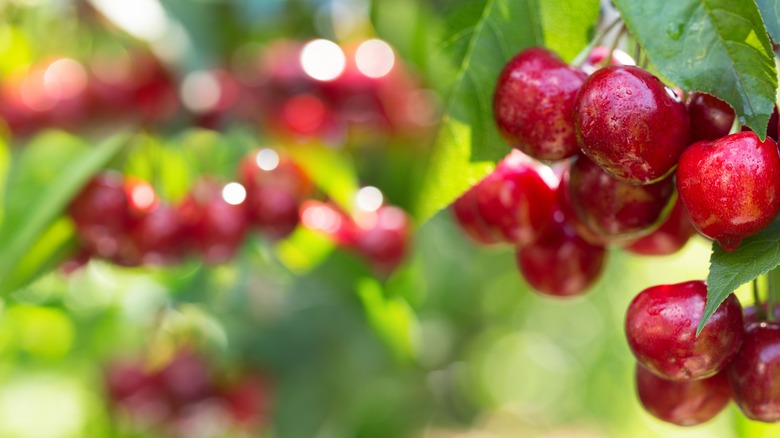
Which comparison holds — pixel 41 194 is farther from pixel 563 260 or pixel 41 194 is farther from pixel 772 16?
pixel 772 16

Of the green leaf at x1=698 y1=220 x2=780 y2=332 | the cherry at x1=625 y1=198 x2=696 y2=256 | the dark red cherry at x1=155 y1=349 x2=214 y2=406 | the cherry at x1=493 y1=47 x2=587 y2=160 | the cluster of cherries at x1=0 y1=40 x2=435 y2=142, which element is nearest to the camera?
the green leaf at x1=698 y1=220 x2=780 y2=332

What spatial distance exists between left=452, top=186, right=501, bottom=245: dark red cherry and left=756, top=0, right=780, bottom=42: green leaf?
302 millimetres

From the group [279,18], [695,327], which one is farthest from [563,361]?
[695,327]

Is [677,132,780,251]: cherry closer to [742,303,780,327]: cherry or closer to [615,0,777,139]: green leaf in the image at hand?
[615,0,777,139]: green leaf

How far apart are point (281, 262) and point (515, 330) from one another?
1.70 metres

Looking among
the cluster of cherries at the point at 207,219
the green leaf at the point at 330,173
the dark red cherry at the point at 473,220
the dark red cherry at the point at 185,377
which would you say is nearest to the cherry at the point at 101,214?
the cluster of cherries at the point at 207,219

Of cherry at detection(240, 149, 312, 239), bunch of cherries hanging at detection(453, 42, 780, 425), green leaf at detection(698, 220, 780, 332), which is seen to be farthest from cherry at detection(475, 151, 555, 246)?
cherry at detection(240, 149, 312, 239)

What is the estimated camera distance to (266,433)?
1.80 metres

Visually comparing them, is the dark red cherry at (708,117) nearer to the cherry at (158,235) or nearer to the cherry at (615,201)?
the cherry at (615,201)

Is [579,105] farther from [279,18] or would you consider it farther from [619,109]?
[279,18]

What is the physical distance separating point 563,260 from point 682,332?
22cm

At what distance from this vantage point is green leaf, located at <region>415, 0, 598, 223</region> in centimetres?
67

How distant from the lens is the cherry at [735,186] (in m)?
0.53

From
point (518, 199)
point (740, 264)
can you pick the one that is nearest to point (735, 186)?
point (740, 264)
